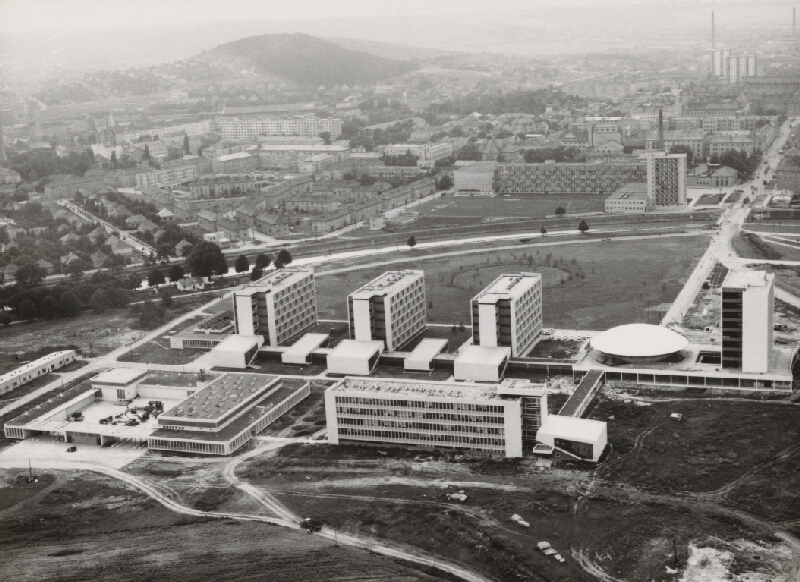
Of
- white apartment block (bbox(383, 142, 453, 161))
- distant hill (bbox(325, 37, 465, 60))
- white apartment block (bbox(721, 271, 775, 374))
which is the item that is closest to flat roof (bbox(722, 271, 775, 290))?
white apartment block (bbox(721, 271, 775, 374))

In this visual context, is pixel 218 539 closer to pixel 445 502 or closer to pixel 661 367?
pixel 445 502

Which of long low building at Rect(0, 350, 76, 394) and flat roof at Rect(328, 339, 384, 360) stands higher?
flat roof at Rect(328, 339, 384, 360)

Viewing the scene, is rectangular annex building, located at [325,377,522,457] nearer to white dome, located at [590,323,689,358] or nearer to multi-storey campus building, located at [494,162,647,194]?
white dome, located at [590,323,689,358]

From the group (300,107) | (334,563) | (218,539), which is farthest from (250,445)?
(300,107)

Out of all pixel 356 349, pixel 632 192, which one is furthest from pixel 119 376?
pixel 632 192

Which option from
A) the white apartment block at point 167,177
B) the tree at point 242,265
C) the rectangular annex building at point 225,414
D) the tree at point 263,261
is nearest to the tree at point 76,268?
the tree at point 242,265
